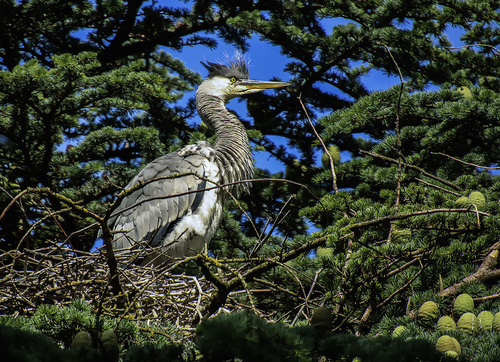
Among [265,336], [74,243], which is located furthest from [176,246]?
[265,336]

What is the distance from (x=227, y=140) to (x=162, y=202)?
3.11ft

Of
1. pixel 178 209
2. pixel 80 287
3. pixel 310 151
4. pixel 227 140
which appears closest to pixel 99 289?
pixel 80 287

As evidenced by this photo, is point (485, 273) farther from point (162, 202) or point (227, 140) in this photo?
point (227, 140)

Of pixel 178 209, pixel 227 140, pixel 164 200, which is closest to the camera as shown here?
pixel 178 209

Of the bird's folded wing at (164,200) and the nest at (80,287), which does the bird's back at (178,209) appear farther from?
the nest at (80,287)

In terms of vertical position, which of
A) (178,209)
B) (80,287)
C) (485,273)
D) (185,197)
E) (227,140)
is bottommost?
(80,287)

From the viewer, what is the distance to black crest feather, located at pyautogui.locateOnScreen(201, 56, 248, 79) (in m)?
5.40

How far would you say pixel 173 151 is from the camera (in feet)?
14.7

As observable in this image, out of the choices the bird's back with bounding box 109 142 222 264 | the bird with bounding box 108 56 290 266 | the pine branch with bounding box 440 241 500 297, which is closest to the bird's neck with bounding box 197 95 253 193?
the bird with bounding box 108 56 290 266

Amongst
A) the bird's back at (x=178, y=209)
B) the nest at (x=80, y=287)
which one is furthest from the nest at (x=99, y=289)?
the bird's back at (x=178, y=209)

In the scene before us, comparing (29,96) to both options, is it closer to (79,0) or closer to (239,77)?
(79,0)

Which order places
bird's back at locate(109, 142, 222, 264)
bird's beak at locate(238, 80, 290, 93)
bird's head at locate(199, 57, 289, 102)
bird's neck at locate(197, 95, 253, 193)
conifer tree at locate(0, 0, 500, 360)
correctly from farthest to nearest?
bird's head at locate(199, 57, 289, 102), bird's beak at locate(238, 80, 290, 93), bird's neck at locate(197, 95, 253, 193), bird's back at locate(109, 142, 222, 264), conifer tree at locate(0, 0, 500, 360)

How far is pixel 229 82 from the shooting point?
5.39m

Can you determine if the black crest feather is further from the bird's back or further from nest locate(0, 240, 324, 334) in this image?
nest locate(0, 240, 324, 334)
